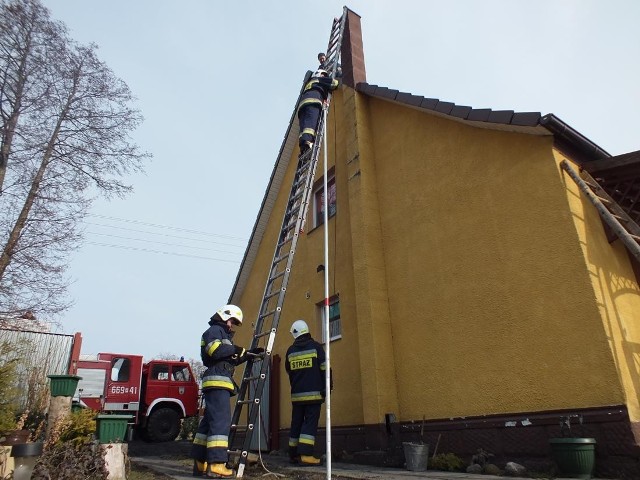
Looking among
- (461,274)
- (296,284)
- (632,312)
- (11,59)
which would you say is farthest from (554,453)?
(11,59)

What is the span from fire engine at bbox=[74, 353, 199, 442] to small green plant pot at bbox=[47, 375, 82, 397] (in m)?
8.17

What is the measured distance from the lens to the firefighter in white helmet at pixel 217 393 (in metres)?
4.54

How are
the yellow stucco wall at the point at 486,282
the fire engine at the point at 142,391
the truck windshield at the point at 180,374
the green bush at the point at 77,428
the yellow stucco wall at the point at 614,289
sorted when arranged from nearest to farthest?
the yellow stucco wall at the point at 614,289
the yellow stucco wall at the point at 486,282
the green bush at the point at 77,428
the fire engine at the point at 142,391
the truck windshield at the point at 180,374

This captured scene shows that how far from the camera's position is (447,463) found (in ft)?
17.4

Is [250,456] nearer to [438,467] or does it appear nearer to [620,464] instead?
[438,467]

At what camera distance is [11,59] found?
12.2m

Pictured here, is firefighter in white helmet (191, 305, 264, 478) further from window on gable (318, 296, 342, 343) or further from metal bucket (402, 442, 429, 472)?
window on gable (318, 296, 342, 343)

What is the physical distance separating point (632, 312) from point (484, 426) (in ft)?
6.94

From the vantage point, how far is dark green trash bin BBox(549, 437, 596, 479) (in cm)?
411

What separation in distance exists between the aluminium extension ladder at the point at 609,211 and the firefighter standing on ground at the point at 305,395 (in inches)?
149

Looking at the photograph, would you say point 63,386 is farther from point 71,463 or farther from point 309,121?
point 309,121

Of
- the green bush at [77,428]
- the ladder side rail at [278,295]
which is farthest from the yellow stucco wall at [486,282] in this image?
the green bush at [77,428]

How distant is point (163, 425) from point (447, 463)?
37.0 feet

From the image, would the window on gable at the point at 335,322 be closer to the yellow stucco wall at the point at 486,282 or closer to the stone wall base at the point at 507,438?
the yellow stucco wall at the point at 486,282
